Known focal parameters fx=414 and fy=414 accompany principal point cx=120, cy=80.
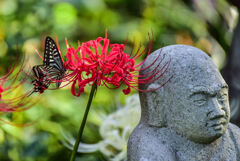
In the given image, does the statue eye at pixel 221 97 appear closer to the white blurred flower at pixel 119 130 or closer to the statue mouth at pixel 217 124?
the statue mouth at pixel 217 124

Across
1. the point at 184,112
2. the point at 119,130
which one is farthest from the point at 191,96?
the point at 119,130

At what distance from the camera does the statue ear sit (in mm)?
Answer: 1493

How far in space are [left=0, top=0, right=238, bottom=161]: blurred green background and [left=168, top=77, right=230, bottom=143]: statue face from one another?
919 mm

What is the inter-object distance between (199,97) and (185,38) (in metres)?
2.31

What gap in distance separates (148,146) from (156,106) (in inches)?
5.8

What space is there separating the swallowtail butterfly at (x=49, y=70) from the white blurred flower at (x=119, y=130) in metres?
0.94

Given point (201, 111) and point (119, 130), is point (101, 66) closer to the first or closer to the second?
point (201, 111)

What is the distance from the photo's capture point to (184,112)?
144 cm

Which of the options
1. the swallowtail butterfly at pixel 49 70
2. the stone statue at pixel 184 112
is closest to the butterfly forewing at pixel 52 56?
the swallowtail butterfly at pixel 49 70

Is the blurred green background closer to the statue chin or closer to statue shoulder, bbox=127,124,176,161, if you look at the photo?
statue shoulder, bbox=127,124,176,161

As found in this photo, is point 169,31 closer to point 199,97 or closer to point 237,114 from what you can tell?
point 237,114

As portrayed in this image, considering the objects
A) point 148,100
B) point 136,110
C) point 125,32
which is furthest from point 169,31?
point 148,100

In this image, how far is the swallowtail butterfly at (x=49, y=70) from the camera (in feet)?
4.53

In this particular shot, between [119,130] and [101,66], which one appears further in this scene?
[119,130]
